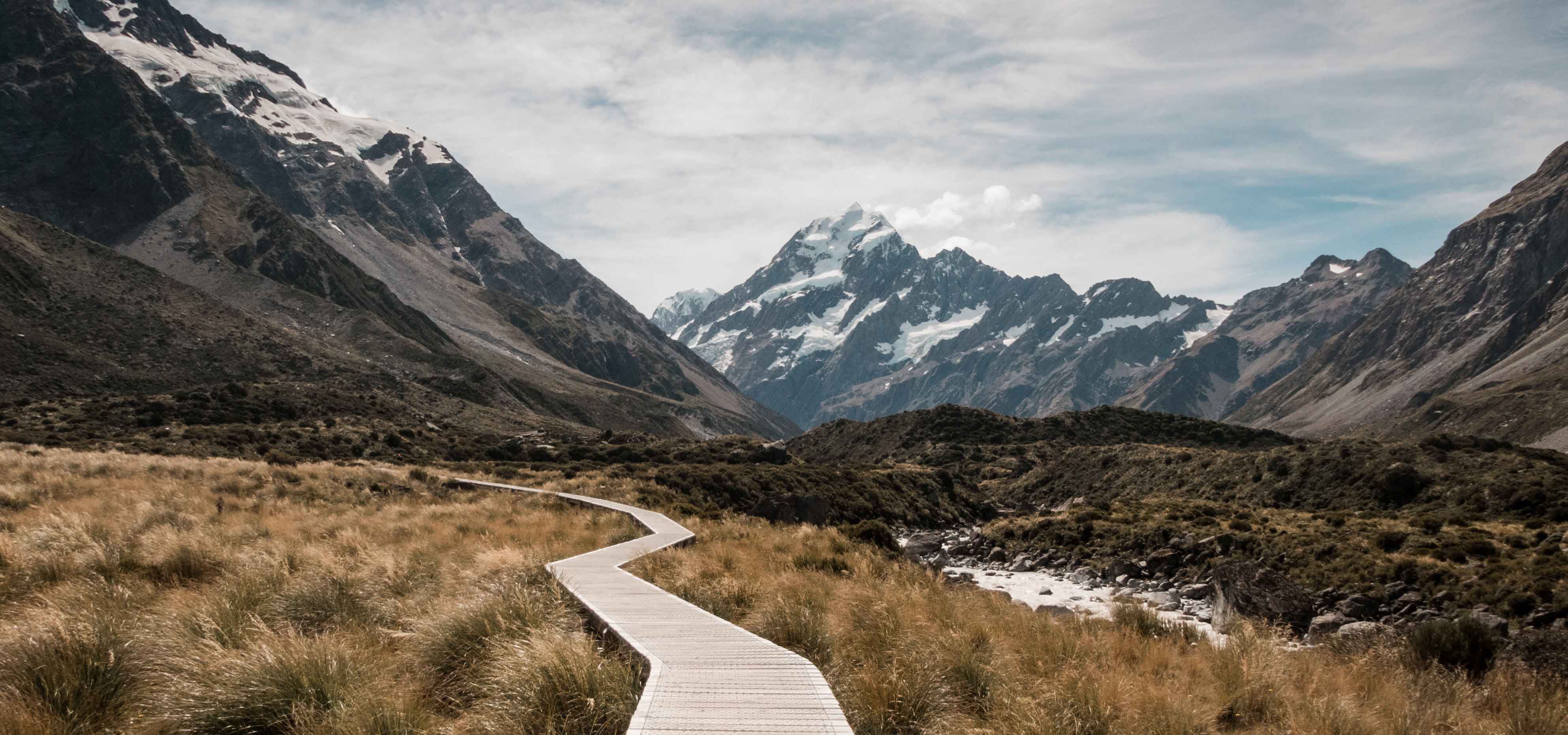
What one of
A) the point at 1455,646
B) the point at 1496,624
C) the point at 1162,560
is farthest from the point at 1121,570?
the point at 1455,646

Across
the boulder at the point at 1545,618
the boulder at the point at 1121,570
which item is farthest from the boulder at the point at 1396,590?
the boulder at the point at 1121,570

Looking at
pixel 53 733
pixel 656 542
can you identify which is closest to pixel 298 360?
pixel 656 542

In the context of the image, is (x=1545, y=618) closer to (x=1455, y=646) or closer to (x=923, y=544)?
(x=1455, y=646)

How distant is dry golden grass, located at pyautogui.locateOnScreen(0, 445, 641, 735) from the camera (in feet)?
20.9

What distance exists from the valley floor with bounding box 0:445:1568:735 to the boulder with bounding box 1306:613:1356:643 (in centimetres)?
473

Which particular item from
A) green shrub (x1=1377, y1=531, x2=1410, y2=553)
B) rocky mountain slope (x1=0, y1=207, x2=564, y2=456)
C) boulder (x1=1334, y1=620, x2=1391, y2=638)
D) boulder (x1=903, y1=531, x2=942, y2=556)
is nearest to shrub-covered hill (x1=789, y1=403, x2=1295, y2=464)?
rocky mountain slope (x1=0, y1=207, x2=564, y2=456)

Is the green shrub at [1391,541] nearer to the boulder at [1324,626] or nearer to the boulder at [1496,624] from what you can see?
the boulder at [1324,626]

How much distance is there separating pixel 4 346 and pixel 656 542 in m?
97.8

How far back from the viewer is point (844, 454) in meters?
118

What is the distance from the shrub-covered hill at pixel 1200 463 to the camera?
144 feet

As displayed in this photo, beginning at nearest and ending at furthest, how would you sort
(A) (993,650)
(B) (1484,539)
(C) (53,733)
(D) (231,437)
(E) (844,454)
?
(C) (53,733) < (A) (993,650) < (B) (1484,539) < (D) (231,437) < (E) (844,454)

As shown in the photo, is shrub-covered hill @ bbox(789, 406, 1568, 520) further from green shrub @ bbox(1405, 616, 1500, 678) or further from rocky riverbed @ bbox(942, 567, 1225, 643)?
green shrub @ bbox(1405, 616, 1500, 678)

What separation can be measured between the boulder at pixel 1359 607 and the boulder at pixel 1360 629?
2719 millimetres

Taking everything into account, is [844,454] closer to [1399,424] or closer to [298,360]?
[298,360]
